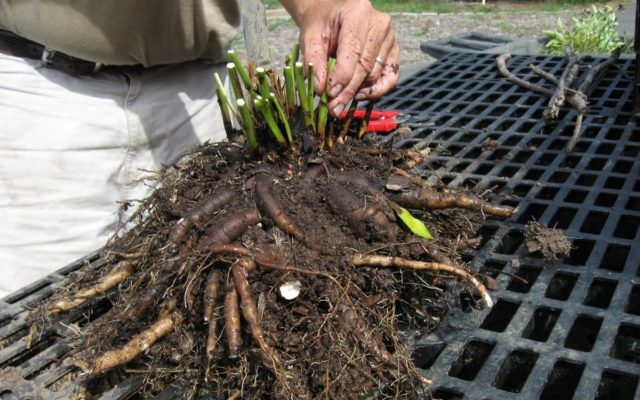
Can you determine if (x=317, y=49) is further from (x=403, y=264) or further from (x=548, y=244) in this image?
(x=548, y=244)

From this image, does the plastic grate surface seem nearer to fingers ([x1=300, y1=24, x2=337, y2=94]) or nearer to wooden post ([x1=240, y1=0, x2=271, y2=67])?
fingers ([x1=300, y1=24, x2=337, y2=94])

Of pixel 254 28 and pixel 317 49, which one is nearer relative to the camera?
pixel 317 49

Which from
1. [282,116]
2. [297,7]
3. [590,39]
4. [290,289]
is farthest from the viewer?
[590,39]

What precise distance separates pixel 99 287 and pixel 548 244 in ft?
3.88

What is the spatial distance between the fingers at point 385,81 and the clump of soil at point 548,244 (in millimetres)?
594

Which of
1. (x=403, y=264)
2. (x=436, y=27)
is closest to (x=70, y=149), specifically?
(x=403, y=264)

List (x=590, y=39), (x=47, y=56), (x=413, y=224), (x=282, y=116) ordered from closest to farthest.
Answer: (x=413, y=224), (x=282, y=116), (x=47, y=56), (x=590, y=39)

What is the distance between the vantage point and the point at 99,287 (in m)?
1.49

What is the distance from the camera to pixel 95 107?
207 cm

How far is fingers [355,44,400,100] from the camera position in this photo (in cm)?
171

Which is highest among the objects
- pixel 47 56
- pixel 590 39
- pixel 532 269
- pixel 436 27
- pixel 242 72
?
pixel 47 56

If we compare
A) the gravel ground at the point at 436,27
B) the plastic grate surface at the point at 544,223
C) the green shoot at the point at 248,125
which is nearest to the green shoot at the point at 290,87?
the green shoot at the point at 248,125

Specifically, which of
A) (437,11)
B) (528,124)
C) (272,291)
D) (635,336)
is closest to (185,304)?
(272,291)

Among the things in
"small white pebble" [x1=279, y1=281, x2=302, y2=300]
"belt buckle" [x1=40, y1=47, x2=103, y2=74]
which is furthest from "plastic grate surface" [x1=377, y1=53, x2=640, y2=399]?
"belt buckle" [x1=40, y1=47, x2=103, y2=74]
